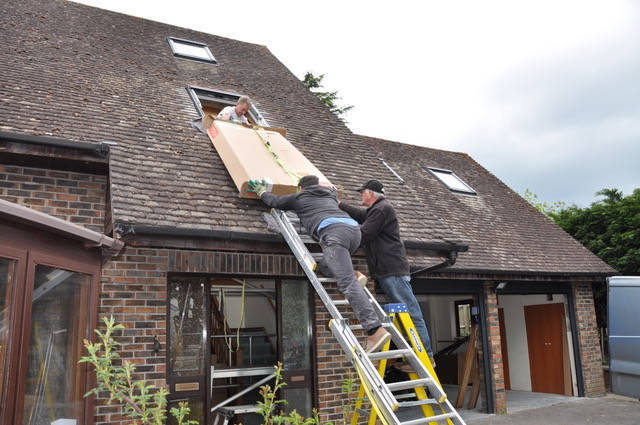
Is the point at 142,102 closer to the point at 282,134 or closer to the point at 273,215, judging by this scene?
the point at 282,134

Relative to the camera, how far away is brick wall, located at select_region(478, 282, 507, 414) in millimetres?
9586

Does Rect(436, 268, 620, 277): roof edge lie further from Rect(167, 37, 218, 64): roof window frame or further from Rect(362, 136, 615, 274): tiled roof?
Rect(167, 37, 218, 64): roof window frame

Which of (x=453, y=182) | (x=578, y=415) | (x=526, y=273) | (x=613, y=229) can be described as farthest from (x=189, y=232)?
(x=613, y=229)

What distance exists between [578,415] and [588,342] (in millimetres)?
2607

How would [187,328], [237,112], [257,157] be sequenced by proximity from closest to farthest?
[187,328] < [257,157] < [237,112]

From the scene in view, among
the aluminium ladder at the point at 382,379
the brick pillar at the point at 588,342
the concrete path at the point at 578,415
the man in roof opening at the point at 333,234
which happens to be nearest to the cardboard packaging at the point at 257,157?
the man in roof opening at the point at 333,234

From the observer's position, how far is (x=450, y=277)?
9195 mm

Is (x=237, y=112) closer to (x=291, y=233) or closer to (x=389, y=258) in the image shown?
(x=291, y=233)

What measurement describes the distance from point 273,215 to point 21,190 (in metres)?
2.53

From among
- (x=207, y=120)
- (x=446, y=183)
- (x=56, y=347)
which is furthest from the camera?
(x=446, y=183)

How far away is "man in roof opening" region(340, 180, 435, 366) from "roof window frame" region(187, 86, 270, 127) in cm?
317

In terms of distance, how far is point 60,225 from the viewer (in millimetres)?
3975

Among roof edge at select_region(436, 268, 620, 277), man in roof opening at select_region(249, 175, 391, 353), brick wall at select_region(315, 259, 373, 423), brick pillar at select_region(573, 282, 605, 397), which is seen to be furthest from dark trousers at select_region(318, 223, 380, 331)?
brick pillar at select_region(573, 282, 605, 397)

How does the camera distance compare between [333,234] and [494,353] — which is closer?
[333,234]
